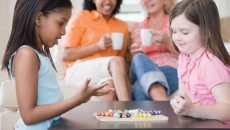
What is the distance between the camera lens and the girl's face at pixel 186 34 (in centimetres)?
139

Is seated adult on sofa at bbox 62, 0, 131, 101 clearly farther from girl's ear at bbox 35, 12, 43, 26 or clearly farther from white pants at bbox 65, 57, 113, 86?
girl's ear at bbox 35, 12, 43, 26

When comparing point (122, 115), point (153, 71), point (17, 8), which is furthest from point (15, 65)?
point (153, 71)

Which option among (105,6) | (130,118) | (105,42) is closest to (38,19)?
A: (130,118)

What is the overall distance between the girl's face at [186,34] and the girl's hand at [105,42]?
4.05 feet

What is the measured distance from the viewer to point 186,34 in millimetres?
1396

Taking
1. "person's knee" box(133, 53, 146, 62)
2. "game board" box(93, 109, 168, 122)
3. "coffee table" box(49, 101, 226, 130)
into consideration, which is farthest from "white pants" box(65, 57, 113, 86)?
"game board" box(93, 109, 168, 122)

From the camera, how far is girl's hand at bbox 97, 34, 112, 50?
2.64 meters

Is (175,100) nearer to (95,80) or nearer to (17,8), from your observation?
(17,8)

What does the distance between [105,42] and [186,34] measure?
1277 millimetres

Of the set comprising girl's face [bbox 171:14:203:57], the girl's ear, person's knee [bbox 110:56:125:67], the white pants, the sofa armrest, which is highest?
the girl's ear

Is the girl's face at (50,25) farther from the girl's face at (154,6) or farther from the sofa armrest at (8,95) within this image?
the girl's face at (154,6)

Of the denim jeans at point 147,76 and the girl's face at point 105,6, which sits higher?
the girl's face at point 105,6

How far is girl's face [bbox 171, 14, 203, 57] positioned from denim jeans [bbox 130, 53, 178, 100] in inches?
39.7

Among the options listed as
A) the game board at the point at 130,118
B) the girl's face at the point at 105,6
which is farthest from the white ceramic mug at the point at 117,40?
the game board at the point at 130,118
